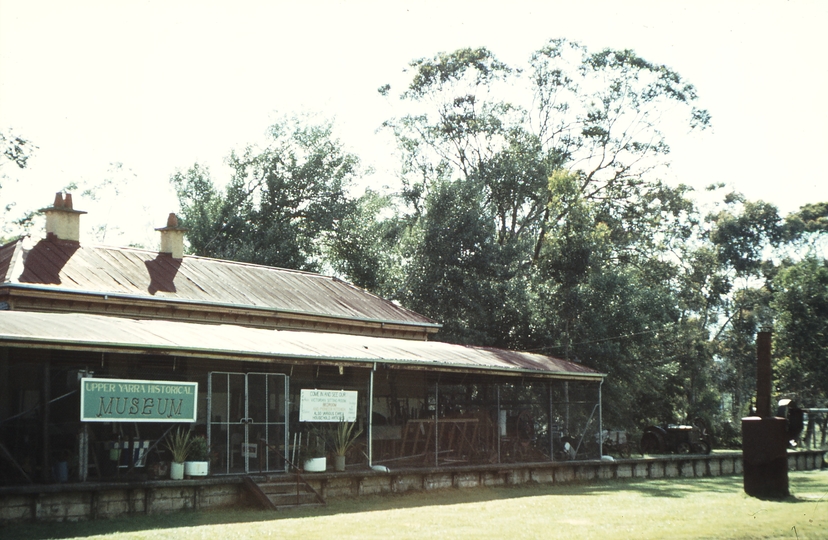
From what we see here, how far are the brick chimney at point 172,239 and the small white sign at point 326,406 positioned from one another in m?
8.86

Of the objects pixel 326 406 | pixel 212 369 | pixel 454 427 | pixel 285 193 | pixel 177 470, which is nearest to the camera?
pixel 177 470

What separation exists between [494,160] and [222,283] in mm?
20943

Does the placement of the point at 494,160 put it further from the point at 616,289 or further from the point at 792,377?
the point at 792,377

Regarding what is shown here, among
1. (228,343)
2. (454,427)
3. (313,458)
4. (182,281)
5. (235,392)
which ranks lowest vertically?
(313,458)

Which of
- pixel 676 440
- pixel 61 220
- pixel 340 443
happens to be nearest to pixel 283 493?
pixel 340 443

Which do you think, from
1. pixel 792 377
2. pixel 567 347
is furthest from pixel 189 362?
pixel 792 377

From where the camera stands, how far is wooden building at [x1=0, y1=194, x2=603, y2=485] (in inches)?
596

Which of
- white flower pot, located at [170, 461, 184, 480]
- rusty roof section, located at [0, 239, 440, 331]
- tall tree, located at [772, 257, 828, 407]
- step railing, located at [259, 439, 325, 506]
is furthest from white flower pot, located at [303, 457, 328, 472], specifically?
tall tree, located at [772, 257, 828, 407]

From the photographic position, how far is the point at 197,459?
15.8 meters

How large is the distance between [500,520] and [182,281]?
1265 cm

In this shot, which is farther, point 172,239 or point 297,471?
point 172,239

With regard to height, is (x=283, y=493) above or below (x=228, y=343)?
below

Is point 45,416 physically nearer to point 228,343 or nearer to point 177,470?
point 177,470

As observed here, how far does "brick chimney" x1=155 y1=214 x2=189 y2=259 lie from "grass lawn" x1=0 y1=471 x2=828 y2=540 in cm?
1099
